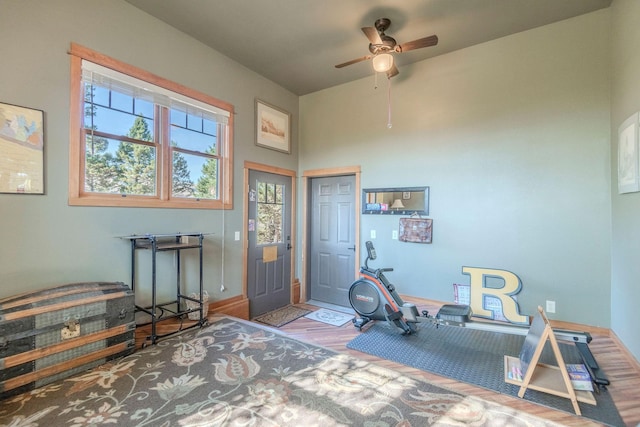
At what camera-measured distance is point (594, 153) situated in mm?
3057

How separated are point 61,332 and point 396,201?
3.84 metres

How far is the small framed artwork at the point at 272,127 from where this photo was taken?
4414 millimetres

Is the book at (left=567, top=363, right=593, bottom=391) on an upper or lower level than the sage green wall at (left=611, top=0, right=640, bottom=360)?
lower

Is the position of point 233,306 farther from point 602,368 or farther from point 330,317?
point 602,368

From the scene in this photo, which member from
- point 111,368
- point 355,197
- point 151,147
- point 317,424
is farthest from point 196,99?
A: point 317,424

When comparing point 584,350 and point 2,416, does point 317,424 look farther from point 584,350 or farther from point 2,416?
point 584,350

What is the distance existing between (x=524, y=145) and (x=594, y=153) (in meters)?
0.62

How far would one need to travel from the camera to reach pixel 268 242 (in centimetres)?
465

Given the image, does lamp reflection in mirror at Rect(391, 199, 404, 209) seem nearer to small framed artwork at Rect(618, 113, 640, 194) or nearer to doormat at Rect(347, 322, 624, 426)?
doormat at Rect(347, 322, 624, 426)

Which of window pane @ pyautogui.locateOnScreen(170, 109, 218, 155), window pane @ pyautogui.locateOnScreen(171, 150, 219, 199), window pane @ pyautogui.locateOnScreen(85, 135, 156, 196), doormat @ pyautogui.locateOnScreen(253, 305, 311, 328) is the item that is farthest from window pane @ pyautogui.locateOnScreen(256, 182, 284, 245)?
window pane @ pyautogui.locateOnScreen(85, 135, 156, 196)

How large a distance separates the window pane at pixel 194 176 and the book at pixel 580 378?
399 cm

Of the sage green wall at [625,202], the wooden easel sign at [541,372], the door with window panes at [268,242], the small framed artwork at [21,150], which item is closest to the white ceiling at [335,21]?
the sage green wall at [625,202]

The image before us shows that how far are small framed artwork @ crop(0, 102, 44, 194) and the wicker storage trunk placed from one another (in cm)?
88

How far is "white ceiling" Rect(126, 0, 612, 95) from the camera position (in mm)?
2934
